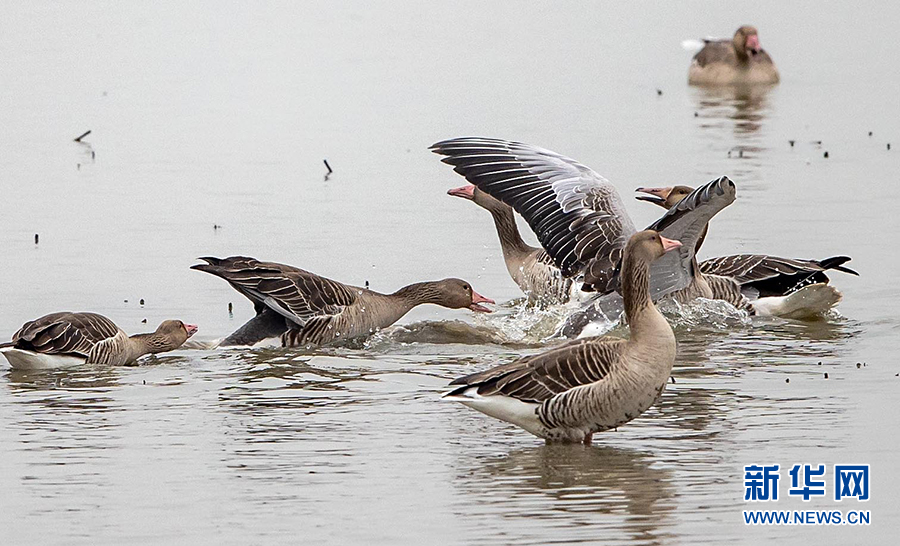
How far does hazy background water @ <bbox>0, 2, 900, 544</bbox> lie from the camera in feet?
24.3

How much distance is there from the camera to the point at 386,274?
534 inches

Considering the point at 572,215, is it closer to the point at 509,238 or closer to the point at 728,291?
the point at 728,291

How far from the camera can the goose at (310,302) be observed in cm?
1130

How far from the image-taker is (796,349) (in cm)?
1119

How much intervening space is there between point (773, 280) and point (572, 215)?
201 centimetres

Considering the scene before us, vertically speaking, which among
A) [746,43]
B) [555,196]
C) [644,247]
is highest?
[746,43]

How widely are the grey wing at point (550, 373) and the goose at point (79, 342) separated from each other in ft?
10.5

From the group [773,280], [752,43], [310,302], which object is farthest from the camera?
[752,43]

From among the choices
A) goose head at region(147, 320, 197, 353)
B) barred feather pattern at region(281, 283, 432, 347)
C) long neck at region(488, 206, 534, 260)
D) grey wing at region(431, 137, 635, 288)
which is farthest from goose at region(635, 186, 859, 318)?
goose head at region(147, 320, 197, 353)

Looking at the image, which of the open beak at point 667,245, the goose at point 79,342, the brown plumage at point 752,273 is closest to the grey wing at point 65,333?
the goose at point 79,342

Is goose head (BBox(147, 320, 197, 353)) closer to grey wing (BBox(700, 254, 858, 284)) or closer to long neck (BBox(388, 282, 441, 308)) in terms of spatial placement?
long neck (BBox(388, 282, 441, 308))

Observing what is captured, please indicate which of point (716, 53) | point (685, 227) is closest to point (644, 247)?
point (685, 227)

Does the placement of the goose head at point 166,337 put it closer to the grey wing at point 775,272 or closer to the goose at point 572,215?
the goose at point 572,215

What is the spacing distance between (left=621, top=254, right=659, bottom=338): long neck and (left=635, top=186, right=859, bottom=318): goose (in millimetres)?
3600
